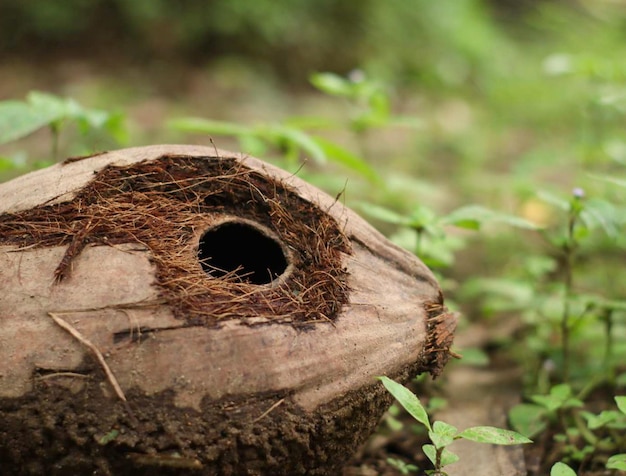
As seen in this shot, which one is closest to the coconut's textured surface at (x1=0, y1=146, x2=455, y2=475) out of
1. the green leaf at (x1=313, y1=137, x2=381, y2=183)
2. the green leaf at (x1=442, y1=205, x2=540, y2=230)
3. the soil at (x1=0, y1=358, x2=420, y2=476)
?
the soil at (x1=0, y1=358, x2=420, y2=476)

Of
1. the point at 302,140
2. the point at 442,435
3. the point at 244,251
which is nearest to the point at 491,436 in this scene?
the point at 442,435

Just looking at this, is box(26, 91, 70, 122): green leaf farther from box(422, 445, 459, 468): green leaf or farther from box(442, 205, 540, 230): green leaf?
box(422, 445, 459, 468): green leaf

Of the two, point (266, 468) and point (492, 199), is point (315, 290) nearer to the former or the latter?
point (266, 468)

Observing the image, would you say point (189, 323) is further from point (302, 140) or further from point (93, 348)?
point (302, 140)

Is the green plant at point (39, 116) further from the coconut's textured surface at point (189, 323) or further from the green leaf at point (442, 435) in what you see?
the green leaf at point (442, 435)

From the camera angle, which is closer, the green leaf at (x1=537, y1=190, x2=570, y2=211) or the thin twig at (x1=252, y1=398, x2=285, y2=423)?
the thin twig at (x1=252, y1=398, x2=285, y2=423)

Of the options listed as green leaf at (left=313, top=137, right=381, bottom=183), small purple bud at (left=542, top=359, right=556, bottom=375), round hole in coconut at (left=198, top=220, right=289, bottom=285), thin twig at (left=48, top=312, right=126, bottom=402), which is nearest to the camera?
thin twig at (left=48, top=312, right=126, bottom=402)
